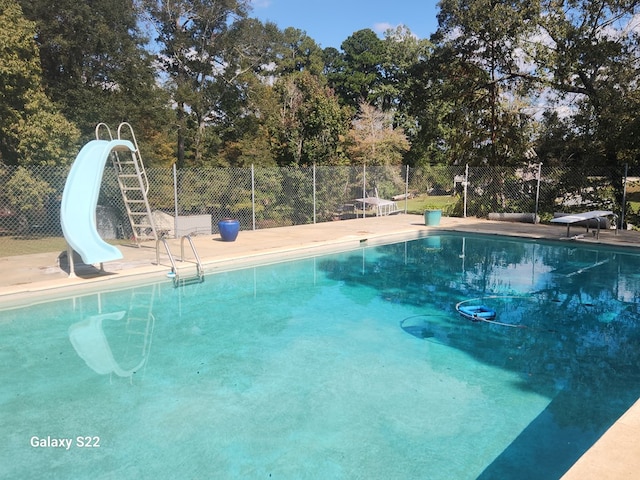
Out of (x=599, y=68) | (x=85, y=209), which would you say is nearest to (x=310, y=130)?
(x=599, y=68)

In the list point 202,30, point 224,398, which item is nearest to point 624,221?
point 224,398

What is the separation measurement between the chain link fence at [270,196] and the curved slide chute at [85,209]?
2.26 meters

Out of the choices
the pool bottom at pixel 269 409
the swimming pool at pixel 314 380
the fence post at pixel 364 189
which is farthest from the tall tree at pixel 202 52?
the pool bottom at pixel 269 409

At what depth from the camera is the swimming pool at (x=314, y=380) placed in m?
3.25

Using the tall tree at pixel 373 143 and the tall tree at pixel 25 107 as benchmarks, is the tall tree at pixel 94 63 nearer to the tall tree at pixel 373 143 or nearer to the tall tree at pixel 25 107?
the tall tree at pixel 25 107

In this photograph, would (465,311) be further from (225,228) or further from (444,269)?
(225,228)

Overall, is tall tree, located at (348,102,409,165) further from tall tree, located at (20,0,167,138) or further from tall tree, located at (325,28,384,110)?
tall tree, located at (325,28,384,110)

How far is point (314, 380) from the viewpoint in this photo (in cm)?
446

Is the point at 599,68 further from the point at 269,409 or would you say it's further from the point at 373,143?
the point at 269,409

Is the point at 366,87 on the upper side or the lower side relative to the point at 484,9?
upper

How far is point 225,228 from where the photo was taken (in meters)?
11.2

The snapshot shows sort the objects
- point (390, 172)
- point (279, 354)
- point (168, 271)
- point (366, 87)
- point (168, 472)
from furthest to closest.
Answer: point (366, 87), point (390, 172), point (168, 271), point (279, 354), point (168, 472)

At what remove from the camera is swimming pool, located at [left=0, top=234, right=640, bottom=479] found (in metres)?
3.25

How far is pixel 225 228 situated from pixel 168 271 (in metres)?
3.18
